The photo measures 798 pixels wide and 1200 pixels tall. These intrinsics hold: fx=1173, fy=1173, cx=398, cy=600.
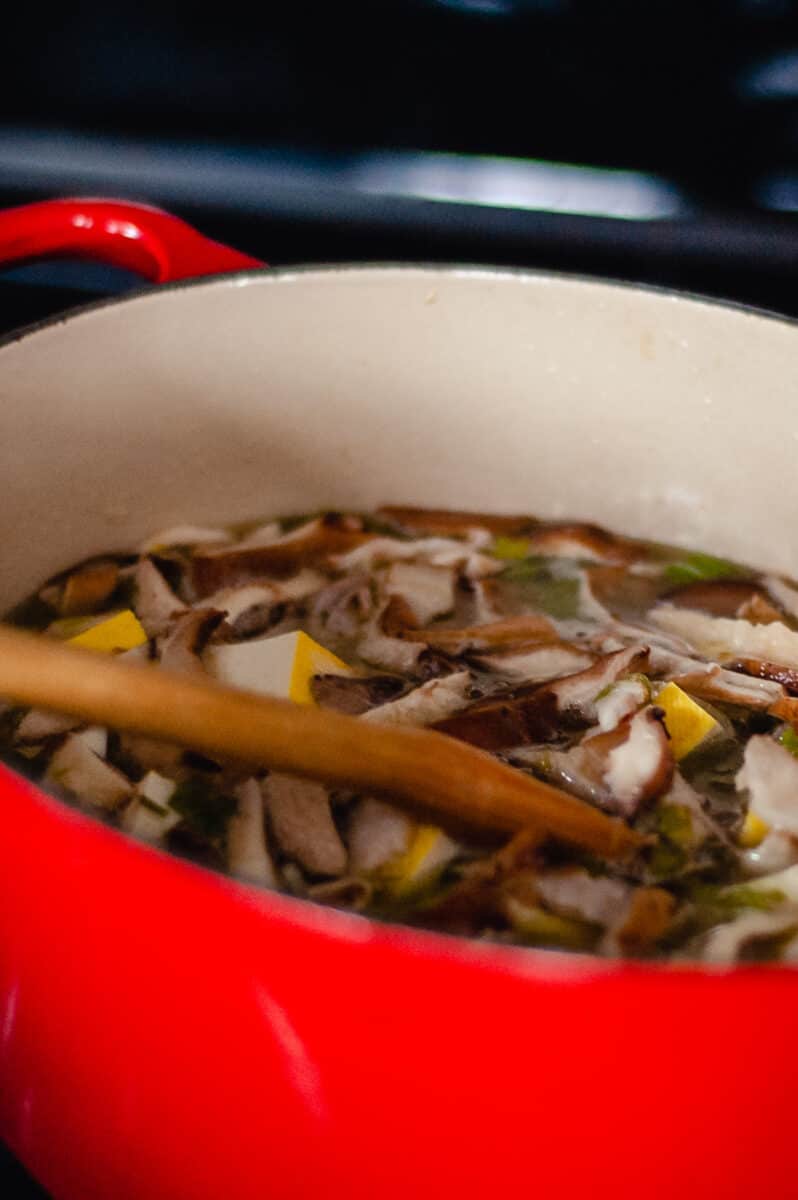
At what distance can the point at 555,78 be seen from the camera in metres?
1.28

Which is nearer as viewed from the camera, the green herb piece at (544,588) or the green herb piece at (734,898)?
the green herb piece at (734,898)

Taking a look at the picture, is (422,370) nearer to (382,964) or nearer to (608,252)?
(608,252)

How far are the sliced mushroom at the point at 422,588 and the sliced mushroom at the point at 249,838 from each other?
1.17 feet

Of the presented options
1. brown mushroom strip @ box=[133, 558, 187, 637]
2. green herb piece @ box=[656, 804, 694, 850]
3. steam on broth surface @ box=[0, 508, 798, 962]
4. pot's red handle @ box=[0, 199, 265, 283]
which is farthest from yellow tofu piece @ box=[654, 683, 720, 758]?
pot's red handle @ box=[0, 199, 265, 283]

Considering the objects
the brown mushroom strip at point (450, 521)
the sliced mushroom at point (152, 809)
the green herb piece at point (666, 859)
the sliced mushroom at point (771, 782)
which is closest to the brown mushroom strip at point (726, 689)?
the sliced mushroom at point (771, 782)

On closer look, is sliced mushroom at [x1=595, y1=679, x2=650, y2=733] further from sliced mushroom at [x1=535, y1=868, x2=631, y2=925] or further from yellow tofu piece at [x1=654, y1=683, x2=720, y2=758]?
sliced mushroom at [x1=535, y1=868, x2=631, y2=925]

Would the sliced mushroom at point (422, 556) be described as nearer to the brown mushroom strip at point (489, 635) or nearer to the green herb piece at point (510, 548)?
the green herb piece at point (510, 548)

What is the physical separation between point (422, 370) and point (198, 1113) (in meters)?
0.82

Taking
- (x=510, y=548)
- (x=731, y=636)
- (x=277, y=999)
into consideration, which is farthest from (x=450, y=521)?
(x=277, y=999)

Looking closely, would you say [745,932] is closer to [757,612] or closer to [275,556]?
[757,612]

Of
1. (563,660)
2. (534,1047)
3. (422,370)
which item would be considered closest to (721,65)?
(422,370)

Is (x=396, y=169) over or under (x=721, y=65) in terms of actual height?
under

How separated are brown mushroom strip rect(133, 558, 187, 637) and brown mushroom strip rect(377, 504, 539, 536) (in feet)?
0.93

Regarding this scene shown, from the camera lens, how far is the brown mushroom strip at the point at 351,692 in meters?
0.91
